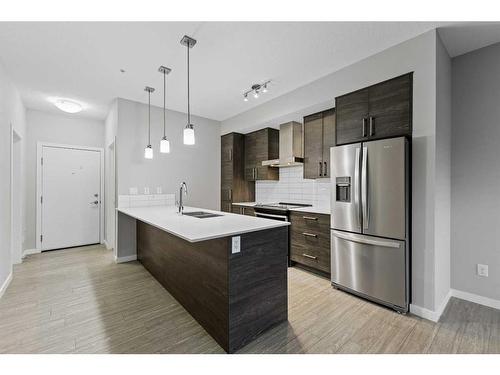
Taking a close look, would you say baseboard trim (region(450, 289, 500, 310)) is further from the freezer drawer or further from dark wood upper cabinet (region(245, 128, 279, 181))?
dark wood upper cabinet (region(245, 128, 279, 181))

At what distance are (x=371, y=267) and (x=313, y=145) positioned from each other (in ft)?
5.90

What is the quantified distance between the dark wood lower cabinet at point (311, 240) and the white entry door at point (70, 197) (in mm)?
4036

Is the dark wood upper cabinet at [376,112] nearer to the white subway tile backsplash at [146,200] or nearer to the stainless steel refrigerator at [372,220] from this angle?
the stainless steel refrigerator at [372,220]

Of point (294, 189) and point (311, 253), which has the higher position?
point (294, 189)

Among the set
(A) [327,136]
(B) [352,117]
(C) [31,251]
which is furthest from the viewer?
(C) [31,251]

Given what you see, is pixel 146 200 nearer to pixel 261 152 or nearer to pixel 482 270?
pixel 261 152

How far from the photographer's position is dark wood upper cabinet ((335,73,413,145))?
222 cm

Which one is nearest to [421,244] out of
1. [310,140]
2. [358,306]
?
[358,306]

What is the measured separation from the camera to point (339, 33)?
2.12 meters

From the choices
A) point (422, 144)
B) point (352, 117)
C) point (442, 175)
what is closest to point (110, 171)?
point (352, 117)

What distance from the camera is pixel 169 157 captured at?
4.18m

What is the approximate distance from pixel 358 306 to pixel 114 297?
2547 millimetres

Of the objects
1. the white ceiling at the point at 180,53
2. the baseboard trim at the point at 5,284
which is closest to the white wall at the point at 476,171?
the white ceiling at the point at 180,53

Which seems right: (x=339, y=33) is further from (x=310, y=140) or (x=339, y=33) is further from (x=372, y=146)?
(x=310, y=140)
